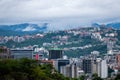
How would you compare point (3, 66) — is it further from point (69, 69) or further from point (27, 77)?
point (69, 69)

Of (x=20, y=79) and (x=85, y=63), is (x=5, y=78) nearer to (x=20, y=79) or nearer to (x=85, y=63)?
(x=20, y=79)

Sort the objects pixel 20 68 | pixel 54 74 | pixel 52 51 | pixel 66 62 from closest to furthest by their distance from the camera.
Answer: pixel 20 68
pixel 54 74
pixel 66 62
pixel 52 51

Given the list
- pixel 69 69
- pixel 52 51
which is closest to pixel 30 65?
pixel 69 69

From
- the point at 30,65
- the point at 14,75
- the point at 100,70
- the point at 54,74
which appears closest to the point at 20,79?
the point at 14,75

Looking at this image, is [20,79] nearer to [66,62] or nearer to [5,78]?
[5,78]

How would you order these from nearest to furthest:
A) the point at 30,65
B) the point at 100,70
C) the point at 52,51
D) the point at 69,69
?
the point at 30,65 → the point at 69,69 → the point at 100,70 → the point at 52,51

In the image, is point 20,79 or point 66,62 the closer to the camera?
point 20,79

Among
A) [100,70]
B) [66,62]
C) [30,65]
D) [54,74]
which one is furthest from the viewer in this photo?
[66,62]

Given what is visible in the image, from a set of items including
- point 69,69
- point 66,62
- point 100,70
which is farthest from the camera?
point 66,62

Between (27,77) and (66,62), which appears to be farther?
(66,62)
